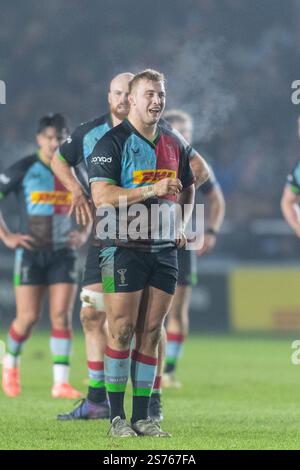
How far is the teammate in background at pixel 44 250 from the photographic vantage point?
10.3 metres

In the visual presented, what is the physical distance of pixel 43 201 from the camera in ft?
34.3

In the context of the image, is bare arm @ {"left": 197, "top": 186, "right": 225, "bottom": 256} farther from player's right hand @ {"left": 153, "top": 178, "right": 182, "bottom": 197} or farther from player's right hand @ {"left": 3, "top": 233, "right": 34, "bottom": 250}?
player's right hand @ {"left": 153, "top": 178, "right": 182, "bottom": 197}

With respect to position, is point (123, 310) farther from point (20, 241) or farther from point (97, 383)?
point (20, 241)

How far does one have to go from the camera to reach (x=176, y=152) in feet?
24.0

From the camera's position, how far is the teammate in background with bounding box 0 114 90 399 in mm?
10266

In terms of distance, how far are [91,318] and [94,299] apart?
0.15 m

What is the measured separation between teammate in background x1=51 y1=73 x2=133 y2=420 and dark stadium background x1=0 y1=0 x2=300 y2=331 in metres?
11.0

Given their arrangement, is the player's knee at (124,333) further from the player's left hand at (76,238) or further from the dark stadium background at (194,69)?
the dark stadium background at (194,69)

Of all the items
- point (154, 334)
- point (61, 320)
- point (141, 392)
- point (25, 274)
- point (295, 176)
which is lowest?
point (141, 392)

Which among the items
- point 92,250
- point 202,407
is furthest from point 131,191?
point 202,407

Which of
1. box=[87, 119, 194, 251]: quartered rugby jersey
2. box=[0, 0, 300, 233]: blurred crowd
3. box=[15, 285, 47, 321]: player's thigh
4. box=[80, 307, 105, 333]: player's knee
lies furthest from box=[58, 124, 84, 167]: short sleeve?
box=[0, 0, 300, 233]: blurred crowd

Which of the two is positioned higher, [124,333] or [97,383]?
[124,333]
